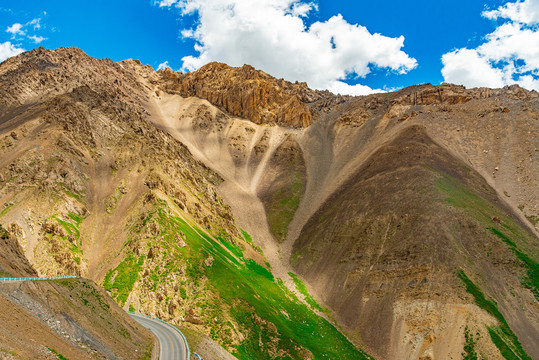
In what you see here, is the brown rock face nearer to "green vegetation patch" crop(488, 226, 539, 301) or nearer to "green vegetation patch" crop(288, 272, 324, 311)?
"green vegetation patch" crop(288, 272, 324, 311)

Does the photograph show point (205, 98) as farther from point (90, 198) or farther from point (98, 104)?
point (90, 198)

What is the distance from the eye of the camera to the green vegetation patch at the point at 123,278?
148 ft

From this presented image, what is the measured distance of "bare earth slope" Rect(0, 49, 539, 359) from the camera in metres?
48.2

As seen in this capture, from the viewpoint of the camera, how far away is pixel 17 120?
81375 mm

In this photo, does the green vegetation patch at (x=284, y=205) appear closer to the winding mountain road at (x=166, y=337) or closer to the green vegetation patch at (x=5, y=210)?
the winding mountain road at (x=166, y=337)

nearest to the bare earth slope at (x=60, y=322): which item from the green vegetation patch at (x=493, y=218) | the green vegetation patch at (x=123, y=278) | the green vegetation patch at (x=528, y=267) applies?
the green vegetation patch at (x=123, y=278)

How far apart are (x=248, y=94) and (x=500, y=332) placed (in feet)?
425

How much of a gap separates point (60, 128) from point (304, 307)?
65505 millimetres

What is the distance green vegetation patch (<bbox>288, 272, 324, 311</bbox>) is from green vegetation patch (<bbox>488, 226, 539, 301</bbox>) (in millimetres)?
34119

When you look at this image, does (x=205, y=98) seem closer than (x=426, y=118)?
No

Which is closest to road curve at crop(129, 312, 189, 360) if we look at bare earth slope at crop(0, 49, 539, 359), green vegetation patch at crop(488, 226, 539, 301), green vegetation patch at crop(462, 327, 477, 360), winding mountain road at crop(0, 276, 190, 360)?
winding mountain road at crop(0, 276, 190, 360)

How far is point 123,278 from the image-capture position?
156 ft

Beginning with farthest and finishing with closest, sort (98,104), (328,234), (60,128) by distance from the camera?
1. (98,104)
2. (328,234)
3. (60,128)

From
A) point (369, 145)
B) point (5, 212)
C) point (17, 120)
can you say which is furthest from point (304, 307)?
point (17, 120)
